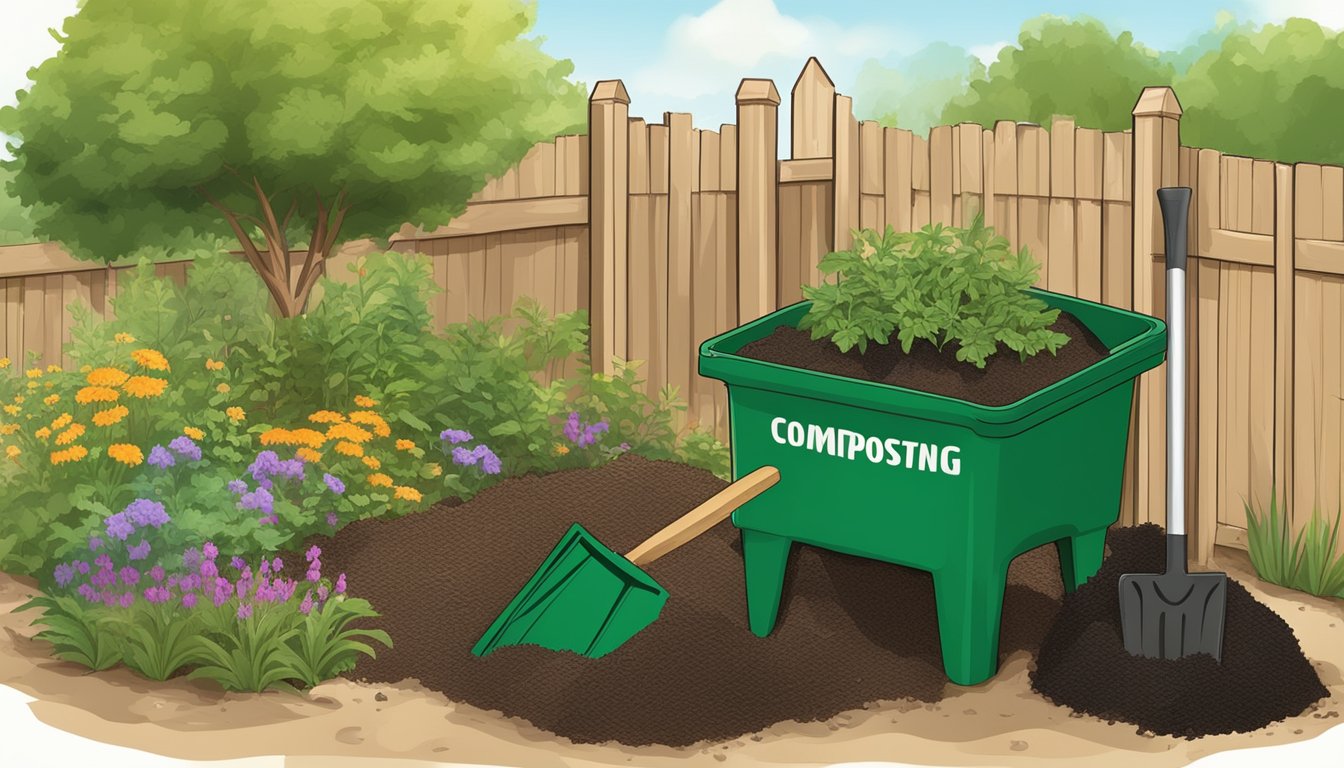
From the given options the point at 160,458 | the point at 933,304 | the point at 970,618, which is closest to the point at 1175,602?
the point at 970,618

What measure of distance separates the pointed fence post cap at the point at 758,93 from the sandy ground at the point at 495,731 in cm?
293

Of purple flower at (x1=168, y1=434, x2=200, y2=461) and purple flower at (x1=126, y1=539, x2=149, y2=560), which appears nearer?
purple flower at (x1=126, y1=539, x2=149, y2=560)

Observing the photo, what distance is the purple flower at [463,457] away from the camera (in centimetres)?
713

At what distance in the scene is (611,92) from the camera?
8.20m

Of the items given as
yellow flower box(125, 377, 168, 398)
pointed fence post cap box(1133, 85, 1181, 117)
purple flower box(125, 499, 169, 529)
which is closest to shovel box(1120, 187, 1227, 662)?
pointed fence post cap box(1133, 85, 1181, 117)

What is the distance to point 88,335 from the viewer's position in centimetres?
740

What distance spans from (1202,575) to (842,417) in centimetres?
123

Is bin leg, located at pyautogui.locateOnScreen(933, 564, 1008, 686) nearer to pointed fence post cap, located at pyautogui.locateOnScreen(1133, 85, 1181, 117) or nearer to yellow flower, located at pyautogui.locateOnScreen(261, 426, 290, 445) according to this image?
pointed fence post cap, located at pyautogui.locateOnScreen(1133, 85, 1181, 117)

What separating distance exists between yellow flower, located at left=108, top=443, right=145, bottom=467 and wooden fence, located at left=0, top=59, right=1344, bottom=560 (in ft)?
6.53

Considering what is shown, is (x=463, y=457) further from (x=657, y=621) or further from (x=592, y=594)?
(x=657, y=621)

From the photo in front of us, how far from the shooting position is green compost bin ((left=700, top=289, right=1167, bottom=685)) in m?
5.65

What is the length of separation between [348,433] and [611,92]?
2.16 meters

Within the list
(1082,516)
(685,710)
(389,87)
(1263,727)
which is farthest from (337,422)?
(1263,727)

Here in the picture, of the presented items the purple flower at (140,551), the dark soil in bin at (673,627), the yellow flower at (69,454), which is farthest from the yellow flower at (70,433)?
the dark soil in bin at (673,627)
